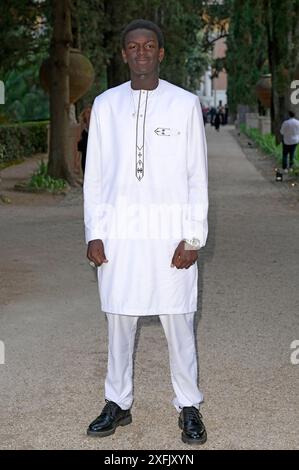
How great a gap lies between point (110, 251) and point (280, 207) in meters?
11.9

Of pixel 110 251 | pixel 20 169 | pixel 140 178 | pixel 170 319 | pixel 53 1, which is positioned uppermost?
pixel 53 1

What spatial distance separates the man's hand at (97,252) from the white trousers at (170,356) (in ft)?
0.97

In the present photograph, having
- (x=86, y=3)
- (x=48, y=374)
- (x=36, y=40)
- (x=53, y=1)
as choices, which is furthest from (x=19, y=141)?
(x=48, y=374)

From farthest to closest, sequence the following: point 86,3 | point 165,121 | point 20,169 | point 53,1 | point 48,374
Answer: point 20,169, point 86,3, point 53,1, point 48,374, point 165,121

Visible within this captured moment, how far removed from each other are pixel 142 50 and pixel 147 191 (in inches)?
26.9

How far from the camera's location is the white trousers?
446 centimetres

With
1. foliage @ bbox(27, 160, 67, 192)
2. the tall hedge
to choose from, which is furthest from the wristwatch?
the tall hedge

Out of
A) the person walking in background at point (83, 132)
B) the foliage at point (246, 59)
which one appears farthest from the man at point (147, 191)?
the foliage at point (246, 59)

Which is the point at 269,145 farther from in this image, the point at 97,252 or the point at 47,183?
the point at 97,252

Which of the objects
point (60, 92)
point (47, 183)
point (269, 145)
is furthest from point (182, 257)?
point (269, 145)

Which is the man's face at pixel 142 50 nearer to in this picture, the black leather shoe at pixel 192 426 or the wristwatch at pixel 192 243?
the wristwatch at pixel 192 243

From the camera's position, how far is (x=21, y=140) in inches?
1260

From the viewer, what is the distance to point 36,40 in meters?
27.8

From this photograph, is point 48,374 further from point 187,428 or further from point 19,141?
point 19,141
